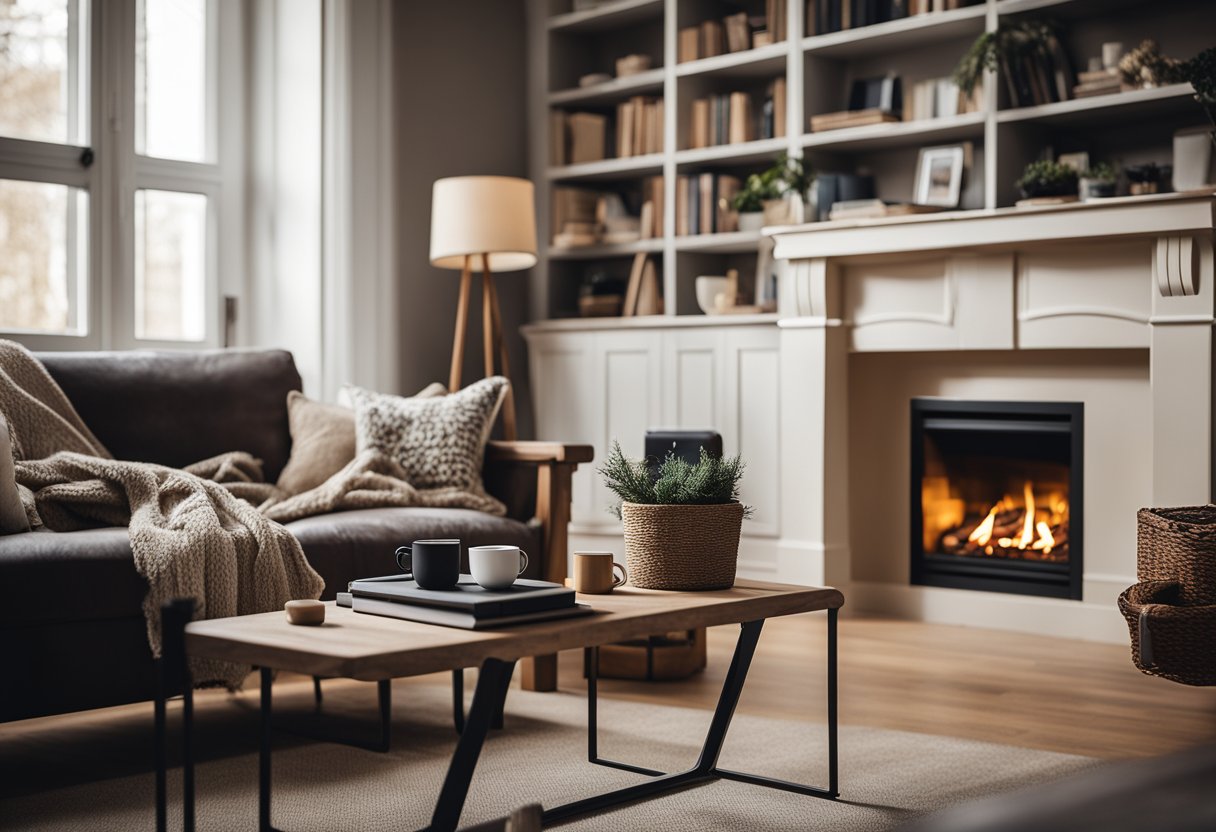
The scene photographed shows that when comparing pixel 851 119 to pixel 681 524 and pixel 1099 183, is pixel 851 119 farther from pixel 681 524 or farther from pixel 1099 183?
pixel 681 524

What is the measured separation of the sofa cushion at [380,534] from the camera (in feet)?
9.97

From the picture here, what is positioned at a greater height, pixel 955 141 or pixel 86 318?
A: pixel 955 141

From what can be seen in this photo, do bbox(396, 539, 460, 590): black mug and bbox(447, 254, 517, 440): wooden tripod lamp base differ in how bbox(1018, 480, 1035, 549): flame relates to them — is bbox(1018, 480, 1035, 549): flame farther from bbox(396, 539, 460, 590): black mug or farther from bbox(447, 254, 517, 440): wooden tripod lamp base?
bbox(396, 539, 460, 590): black mug

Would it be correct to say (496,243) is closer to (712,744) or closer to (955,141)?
(955,141)

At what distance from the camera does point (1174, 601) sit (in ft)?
9.80

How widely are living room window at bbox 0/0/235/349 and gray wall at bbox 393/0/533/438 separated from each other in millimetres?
665

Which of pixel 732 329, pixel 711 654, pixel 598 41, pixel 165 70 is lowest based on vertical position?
pixel 711 654

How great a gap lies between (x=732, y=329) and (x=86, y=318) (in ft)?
7.52

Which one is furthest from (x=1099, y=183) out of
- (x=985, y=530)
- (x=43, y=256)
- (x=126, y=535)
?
(x=43, y=256)

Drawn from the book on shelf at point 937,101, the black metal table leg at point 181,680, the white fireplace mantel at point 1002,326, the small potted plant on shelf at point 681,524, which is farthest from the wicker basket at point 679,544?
the book on shelf at point 937,101

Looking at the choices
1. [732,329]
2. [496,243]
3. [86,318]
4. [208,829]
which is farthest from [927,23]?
[208,829]

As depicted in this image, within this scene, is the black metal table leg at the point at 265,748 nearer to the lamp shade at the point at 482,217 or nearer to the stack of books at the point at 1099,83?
the lamp shade at the point at 482,217

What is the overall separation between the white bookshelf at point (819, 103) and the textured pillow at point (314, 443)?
181 centimetres

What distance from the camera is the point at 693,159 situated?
5.19 meters
